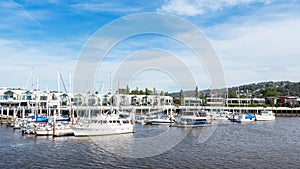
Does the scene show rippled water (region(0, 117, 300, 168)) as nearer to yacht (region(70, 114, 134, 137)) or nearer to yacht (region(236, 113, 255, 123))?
yacht (region(70, 114, 134, 137))

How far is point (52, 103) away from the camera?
307 feet

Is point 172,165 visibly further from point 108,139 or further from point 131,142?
point 108,139

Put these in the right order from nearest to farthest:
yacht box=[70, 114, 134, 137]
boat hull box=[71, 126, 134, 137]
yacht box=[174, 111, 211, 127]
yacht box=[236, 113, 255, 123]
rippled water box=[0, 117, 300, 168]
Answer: rippled water box=[0, 117, 300, 168]
boat hull box=[71, 126, 134, 137]
yacht box=[70, 114, 134, 137]
yacht box=[174, 111, 211, 127]
yacht box=[236, 113, 255, 123]

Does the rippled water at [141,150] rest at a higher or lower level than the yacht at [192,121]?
lower

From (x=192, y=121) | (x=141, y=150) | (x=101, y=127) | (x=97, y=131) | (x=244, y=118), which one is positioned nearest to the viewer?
A: (x=141, y=150)

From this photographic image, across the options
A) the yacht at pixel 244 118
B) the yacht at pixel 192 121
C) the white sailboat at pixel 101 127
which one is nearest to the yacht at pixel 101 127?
the white sailboat at pixel 101 127

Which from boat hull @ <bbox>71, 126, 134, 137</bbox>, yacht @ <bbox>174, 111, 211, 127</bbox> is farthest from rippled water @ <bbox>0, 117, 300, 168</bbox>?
yacht @ <bbox>174, 111, 211, 127</bbox>

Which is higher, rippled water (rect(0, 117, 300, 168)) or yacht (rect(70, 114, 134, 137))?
yacht (rect(70, 114, 134, 137))

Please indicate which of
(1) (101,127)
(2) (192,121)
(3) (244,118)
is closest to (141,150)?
(1) (101,127)

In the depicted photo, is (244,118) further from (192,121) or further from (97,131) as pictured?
(97,131)

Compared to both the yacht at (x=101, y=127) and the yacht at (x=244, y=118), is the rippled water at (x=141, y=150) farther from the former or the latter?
the yacht at (x=244, y=118)

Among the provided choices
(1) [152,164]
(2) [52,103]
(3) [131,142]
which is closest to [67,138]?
(3) [131,142]

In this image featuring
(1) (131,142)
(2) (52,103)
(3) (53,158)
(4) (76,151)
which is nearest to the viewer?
(3) (53,158)

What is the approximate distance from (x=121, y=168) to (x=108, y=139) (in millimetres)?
16610
